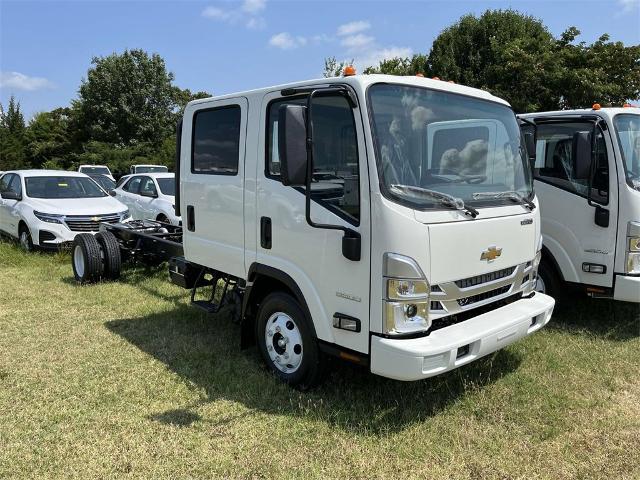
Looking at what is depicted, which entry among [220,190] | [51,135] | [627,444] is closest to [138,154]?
[51,135]

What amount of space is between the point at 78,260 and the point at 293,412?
17.9 ft

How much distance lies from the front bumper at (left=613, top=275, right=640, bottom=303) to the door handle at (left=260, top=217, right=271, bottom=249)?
11.9 feet

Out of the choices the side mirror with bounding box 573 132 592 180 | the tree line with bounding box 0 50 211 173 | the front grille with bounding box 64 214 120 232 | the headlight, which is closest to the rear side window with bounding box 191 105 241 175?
the side mirror with bounding box 573 132 592 180

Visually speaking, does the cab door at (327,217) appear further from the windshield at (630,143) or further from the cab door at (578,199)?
the windshield at (630,143)

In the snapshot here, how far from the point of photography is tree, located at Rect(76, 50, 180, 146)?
120ft

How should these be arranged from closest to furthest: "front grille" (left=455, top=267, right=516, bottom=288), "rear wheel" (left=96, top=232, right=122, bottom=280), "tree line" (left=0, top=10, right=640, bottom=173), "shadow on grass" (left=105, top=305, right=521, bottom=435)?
1. "front grille" (left=455, top=267, right=516, bottom=288)
2. "shadow on grass" (left=105, top=305, right=521, bottom=435)
3. "rear wheel" (left=96, top=232, right=122, bottom=280)
4. "tree line" (left=0, top=10, right=640, bottom=173)

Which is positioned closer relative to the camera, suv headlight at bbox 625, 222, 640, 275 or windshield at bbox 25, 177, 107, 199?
suv headlight at bbox 625, 222, 640, 275

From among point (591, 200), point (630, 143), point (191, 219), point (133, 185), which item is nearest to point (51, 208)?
point (133, 185)

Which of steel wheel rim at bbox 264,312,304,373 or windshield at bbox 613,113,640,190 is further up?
windshield at bbox 613,113,640,190

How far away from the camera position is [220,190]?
15.6ft

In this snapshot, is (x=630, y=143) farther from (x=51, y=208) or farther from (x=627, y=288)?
(x=51, y=208)

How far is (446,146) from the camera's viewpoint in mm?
3824

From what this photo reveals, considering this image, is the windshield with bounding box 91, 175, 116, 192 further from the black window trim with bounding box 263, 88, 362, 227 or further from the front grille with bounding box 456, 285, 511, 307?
the front grille with bounding box 456, 285, 511, 307

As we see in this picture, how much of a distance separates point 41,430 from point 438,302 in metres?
2.89
